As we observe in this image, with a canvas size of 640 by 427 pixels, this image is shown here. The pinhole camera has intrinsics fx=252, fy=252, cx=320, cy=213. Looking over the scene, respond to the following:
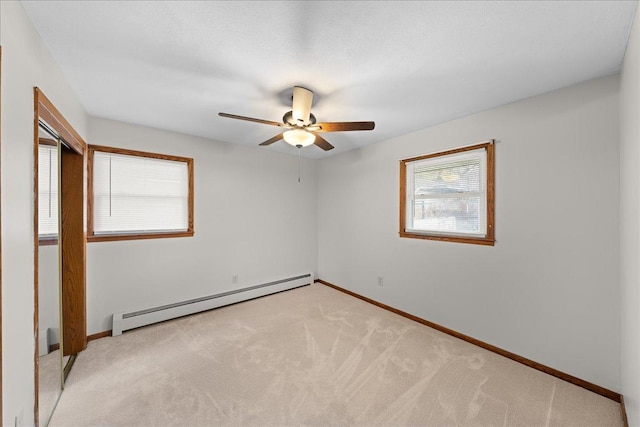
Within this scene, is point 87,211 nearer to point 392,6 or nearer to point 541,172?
point 392,6

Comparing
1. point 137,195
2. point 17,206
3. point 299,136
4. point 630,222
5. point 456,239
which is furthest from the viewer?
point 137,195

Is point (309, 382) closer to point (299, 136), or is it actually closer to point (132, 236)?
point (299, 136)

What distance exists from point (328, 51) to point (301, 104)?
0.53 m

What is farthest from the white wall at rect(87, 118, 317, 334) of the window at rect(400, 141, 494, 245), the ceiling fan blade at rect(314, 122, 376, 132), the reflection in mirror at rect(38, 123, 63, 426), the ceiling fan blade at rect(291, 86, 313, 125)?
the window at rect(400, 141, 494, 245)

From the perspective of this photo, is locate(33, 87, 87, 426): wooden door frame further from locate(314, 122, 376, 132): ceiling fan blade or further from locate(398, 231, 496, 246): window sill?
locate(398, 231, 496, 246): window sill

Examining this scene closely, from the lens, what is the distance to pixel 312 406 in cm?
181

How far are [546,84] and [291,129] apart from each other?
85.2 inches

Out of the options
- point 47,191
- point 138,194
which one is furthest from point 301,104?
point 138,194

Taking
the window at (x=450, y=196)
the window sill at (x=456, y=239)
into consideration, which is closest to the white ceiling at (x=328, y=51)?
the window at (x=450, y=196)

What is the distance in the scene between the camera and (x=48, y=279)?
1819 mm

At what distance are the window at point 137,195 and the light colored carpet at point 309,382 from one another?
1.20 meters

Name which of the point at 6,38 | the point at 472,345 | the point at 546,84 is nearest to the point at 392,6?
the point at 546,84

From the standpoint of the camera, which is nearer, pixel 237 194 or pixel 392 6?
pixel 392 6

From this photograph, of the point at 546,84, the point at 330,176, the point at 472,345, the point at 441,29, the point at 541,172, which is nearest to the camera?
the point at 441,29
